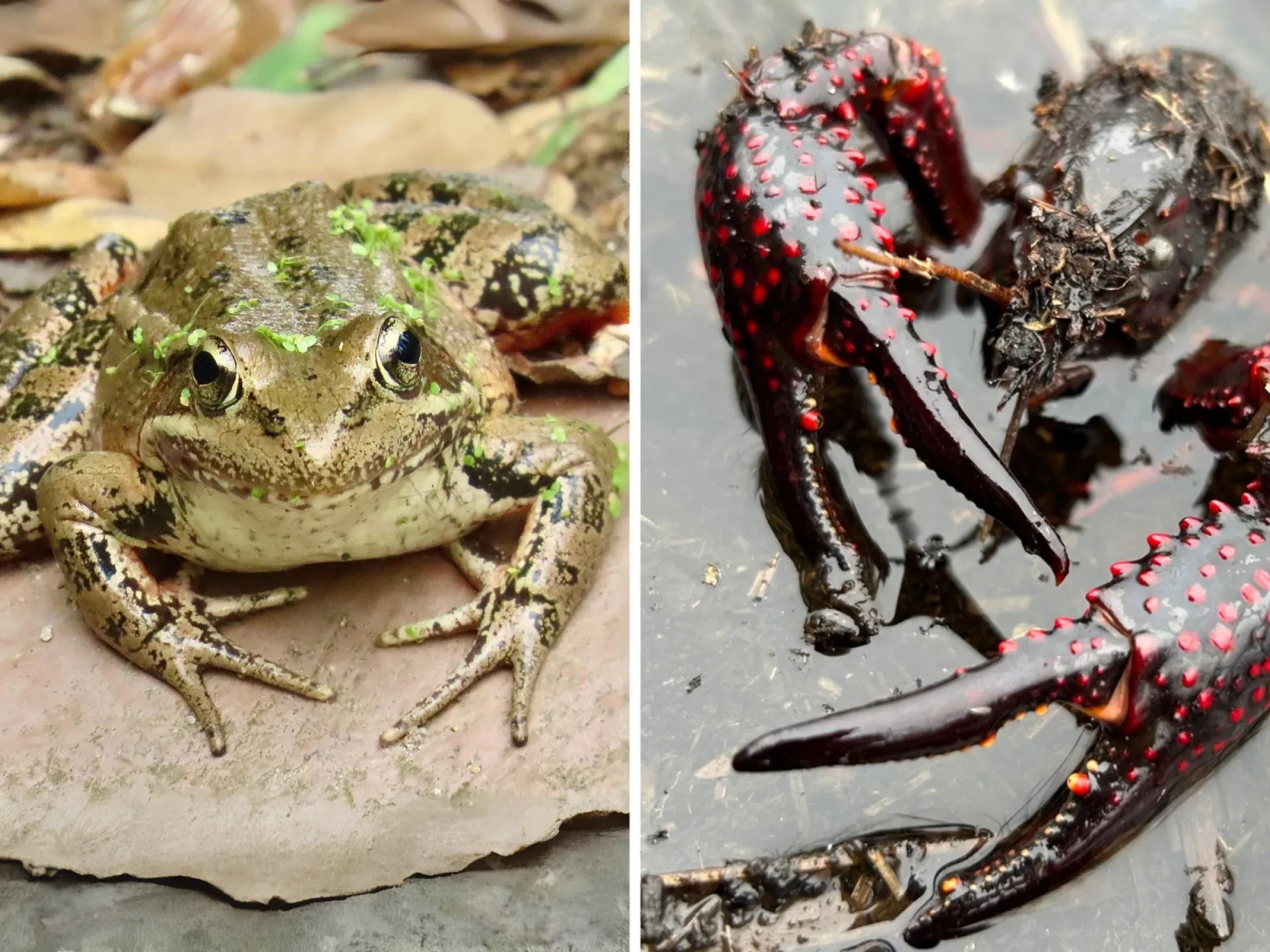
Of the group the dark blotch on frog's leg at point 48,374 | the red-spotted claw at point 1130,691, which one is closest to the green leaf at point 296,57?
the dark blotch on frog's leg at point 48,374

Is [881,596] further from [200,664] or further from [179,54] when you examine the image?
[179,54]

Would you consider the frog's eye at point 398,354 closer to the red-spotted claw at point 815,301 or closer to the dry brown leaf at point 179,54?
the red-spotted claw at point 815,301

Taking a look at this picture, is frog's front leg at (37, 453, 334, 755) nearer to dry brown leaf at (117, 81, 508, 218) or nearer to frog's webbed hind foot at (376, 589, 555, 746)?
frog's webbed hind foot at (376, 589, 555, 746)

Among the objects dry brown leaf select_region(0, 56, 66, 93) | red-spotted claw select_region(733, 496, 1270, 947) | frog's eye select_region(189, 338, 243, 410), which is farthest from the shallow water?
dry brown leaf select_region(0, 56, 66, 93)

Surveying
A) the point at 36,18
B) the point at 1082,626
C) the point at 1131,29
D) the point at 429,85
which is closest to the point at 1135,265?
the point at 1082,626

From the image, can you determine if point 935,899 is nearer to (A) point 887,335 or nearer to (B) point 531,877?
(B) point 531,877
